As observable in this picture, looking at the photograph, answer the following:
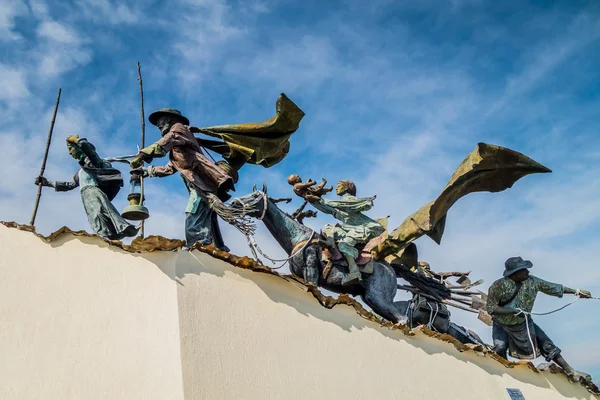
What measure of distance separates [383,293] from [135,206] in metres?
3.06

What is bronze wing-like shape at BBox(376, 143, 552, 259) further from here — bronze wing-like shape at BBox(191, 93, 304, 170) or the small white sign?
the small white sign

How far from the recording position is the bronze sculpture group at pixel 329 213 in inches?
252

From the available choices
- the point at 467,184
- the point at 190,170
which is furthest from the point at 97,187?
the point at 467,184

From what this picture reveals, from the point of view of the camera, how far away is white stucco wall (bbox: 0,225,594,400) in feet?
15.4

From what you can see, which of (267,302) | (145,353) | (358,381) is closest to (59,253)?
(145,353)

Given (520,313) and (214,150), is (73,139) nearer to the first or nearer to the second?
(214,150)

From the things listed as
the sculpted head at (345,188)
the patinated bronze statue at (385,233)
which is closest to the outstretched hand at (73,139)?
the patinated bronze statue at (385,233)

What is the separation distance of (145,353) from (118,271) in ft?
2.66

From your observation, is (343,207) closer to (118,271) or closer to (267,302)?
(267,302)

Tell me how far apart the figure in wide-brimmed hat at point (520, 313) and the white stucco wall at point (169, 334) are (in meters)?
1.78

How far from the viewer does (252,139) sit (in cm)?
720

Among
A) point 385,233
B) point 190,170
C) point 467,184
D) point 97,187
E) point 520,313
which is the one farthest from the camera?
point 467,184

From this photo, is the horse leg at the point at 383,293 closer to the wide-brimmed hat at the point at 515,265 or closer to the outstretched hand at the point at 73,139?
the wide-brimmed hat at the point at 515,265

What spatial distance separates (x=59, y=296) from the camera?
5.20m
